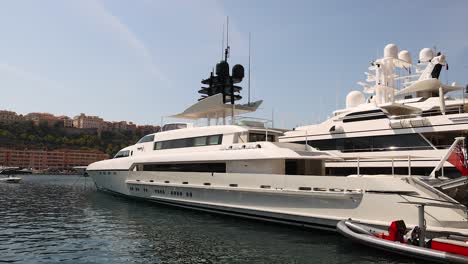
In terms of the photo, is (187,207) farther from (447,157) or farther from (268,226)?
(447,157)

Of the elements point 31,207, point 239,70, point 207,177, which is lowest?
point 31,207

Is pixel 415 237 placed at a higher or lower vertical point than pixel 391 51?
lower

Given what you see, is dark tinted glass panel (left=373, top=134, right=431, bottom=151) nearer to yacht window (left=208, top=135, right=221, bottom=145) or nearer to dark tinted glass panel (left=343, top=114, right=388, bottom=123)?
dark tinted glass panel (left=343, top=114, right=388, bottom=123)

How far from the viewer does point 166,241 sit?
40.9 ft

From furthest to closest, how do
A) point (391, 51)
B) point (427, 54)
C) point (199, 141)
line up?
point (391, 51)
point (427, 54)
point (199, 141)

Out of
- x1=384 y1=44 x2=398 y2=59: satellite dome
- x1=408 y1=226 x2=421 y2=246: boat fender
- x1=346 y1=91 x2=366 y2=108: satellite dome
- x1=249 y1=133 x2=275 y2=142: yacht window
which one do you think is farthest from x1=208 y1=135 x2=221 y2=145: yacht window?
x1=384 y1=44 x2=398 y2=59: satellite dome

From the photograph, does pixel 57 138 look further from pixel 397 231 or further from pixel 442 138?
pixel 397 231

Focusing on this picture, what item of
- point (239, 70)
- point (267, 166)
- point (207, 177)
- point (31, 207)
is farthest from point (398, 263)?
point (31, 207)

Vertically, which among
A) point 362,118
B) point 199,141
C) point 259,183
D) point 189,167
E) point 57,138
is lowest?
point 259,183

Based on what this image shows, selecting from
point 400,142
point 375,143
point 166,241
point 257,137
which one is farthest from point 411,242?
point 375,143

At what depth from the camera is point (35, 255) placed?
10719 millimetres

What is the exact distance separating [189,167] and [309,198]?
7711mm

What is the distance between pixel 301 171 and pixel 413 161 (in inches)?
240

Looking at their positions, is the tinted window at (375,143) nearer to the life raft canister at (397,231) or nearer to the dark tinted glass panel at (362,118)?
the dark tinted glass panel at (362,118)
